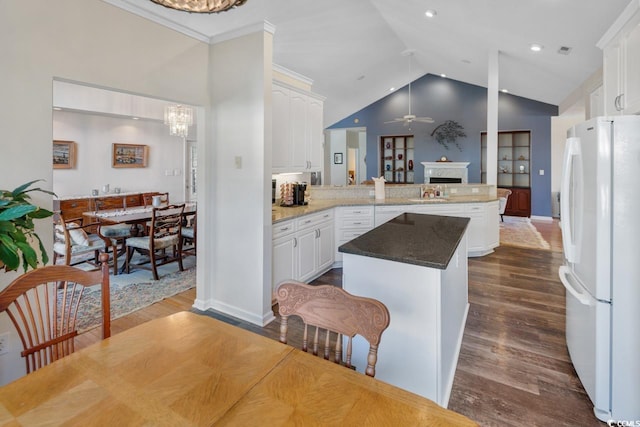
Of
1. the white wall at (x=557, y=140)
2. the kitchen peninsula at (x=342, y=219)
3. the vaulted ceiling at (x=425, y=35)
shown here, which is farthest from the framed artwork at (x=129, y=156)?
the white wall at (x=557, y=140)

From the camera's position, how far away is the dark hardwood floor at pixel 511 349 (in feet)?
6.24

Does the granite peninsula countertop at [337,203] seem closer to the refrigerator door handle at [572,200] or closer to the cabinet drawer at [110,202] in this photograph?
the refrigerator door handle at [572,200]

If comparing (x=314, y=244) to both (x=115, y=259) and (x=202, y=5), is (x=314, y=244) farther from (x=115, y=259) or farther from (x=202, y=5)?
(x=202, y=5)

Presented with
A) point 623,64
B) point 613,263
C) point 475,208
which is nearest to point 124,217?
point 613,263

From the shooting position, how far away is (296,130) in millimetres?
4102

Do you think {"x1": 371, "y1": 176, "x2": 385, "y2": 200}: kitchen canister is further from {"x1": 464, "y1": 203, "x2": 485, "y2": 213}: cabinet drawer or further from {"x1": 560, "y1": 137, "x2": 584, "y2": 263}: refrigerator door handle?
{"x1": 560, "y1": 137, "x2": 584, "y2": 263}: refrigerator door handle

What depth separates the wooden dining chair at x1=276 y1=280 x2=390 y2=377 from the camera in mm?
1126

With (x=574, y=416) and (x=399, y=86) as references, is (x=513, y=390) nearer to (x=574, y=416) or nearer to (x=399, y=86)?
(x=574, y=416)

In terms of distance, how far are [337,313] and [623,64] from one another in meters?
3.17

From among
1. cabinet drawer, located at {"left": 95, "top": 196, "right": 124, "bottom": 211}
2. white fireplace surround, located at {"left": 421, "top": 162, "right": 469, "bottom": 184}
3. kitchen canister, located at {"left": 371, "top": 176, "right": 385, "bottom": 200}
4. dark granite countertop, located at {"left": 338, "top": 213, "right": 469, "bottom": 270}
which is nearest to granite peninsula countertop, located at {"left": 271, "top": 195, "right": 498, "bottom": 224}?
kitchen canister, located at {"left": 371, "top": 176, "right": 385, "bottom": 200}

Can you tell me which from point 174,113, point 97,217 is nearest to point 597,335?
point 97,217

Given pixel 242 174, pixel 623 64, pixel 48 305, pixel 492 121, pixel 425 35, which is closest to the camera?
pixel 48 305

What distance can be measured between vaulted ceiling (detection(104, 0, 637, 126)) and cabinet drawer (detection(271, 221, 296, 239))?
1816 millimetres

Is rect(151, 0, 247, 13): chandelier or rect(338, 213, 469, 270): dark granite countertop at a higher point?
rect(151, 0, 247, 13): chandelier
